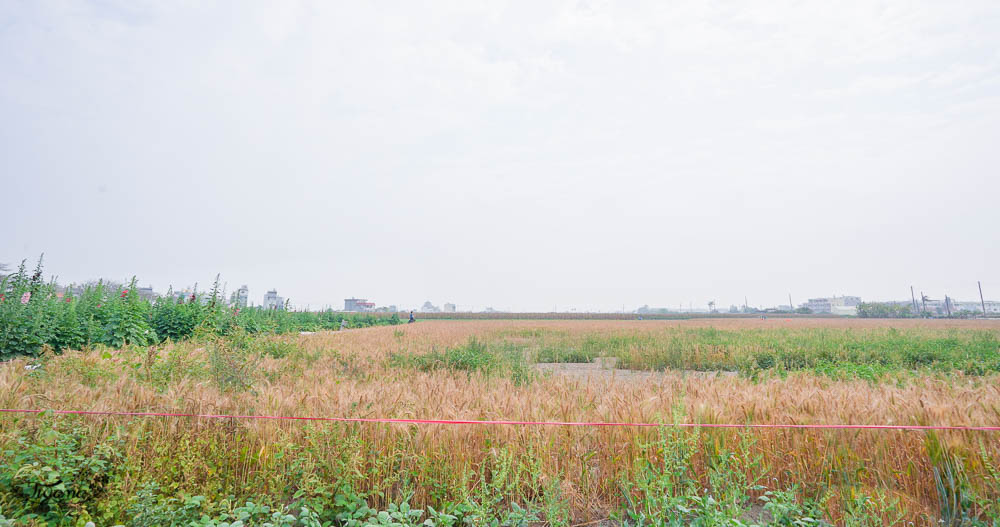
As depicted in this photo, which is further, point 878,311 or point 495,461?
point 878,311

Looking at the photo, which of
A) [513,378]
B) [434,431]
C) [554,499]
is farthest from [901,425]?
[513,378]

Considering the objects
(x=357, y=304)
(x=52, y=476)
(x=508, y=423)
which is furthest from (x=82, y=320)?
(x=357, y=304)

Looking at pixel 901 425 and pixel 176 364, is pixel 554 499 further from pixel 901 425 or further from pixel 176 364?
pixel 176 364

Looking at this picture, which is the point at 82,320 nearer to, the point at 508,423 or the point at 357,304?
the point at 508,423

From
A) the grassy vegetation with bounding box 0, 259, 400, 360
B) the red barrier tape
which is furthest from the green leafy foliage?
the grassy vegetation with bounding box 0, 259, 400, 360

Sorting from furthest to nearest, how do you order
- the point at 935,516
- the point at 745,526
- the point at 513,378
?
1. the point at 513,378
2. the point at 935,516
3. the point at 745,526

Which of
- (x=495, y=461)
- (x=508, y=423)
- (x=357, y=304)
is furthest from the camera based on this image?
(x=357, y=304)

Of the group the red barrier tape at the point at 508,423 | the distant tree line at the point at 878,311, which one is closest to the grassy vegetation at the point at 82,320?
the red barrier tape at the point at 508,423

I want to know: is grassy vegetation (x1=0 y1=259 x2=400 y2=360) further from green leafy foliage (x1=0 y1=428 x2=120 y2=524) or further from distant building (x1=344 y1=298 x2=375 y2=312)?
distant building (x1=344 y1=298 x2=375 y2=312)

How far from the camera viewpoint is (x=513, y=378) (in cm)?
814

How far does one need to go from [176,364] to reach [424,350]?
24.8 ft

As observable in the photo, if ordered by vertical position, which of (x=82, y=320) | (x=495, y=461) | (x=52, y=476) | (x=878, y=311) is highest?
(x=82, y=320)

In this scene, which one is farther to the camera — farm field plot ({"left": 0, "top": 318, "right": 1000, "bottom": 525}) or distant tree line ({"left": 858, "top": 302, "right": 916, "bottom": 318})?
distant tree line ({"left": 858, "top": 302, "right": 916, "bottom": 318})

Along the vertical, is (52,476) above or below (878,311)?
above
